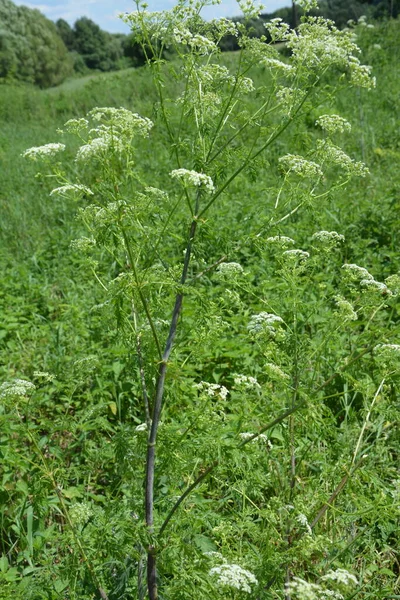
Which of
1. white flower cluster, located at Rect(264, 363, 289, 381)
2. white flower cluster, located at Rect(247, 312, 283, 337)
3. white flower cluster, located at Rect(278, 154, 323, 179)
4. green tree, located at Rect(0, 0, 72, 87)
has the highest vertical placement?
green tree, located at Rect(0, 0, 72, 87)

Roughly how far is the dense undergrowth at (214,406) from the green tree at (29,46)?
40733 millimetres

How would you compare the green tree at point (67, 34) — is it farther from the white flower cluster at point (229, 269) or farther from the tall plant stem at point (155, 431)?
the tall plant stem at point (155, 431)

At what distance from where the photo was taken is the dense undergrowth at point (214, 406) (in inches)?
102

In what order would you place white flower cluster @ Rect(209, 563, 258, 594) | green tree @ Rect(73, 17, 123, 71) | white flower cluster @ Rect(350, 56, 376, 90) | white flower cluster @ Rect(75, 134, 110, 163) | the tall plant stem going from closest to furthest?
white flower cluster @ Rect(209, 563, 258, 594) → white flower cluster @ Rect(75, 134, 110, 163) → the tall plant stem → white flower cluster @ Rect(350, 56, 376, 90) → green tree @ Rect(73, 17, 123, 71)

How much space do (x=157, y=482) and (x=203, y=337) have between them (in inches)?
40.0

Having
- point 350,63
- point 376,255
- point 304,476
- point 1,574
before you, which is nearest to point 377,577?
point 304,476

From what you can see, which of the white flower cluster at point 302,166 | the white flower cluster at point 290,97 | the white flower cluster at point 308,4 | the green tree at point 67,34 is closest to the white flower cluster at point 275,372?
the white flower cluster at point 302,166

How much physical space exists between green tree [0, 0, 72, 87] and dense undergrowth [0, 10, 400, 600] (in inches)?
1604

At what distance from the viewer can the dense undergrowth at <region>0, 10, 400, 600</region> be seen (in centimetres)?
260

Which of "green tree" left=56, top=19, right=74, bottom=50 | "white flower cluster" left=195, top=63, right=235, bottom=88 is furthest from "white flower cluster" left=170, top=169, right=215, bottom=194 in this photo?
"green tree" left=56, top=19, right=74, bottom=50

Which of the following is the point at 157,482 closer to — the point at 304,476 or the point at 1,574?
the point at 1,574

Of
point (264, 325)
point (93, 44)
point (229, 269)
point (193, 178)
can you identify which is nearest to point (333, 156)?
point (229, 269)

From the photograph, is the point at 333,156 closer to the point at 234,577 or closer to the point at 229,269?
the point at 229,269

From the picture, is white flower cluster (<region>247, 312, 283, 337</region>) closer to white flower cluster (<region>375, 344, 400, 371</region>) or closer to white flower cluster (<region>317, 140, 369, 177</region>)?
white flower cluster (<region>375, 344, 400, 371</region>)
